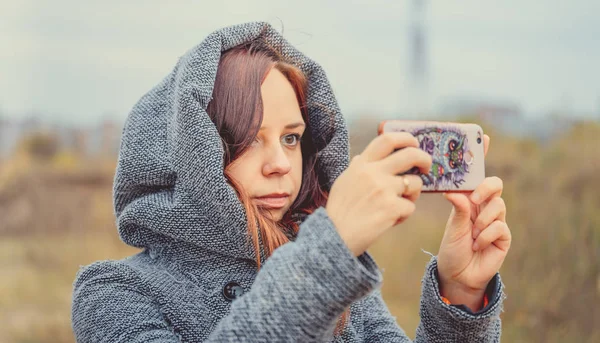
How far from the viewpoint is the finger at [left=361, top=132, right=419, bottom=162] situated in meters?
1.08

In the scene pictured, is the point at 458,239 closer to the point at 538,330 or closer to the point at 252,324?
the point at 252,324

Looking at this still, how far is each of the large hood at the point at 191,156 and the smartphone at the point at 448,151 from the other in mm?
377

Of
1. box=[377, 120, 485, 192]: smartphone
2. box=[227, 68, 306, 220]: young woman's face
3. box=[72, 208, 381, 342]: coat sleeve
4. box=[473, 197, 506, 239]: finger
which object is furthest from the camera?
box=[227, 68, 306, 220]: young woman's face

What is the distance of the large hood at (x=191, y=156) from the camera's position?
1.36 meters

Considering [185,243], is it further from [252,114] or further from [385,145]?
[385,145]

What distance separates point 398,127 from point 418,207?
11.9 ft

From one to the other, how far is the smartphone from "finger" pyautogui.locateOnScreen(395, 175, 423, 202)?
2 cm

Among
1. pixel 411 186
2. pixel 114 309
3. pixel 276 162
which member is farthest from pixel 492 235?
pixel 114 309

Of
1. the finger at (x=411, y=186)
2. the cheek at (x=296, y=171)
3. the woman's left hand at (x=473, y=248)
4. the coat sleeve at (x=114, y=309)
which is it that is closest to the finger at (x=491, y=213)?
the woman's left hand at (x=473, y=248)

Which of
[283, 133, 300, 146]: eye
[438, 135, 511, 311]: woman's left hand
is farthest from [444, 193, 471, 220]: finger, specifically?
A: [283, 133, 300, 146]: eye

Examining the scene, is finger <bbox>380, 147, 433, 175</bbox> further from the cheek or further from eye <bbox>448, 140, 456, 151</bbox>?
the cheek

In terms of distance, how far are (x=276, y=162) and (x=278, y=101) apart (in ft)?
0.51

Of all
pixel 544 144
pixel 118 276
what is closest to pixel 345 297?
pixel 118 276

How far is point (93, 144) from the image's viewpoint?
19.1 ft
